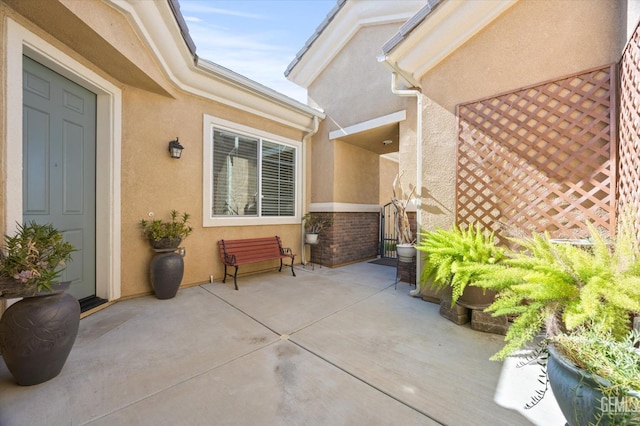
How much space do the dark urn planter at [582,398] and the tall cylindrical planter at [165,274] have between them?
4482 mm

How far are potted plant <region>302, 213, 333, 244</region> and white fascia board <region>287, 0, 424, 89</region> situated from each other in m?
4.05

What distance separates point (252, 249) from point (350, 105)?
4.14 metres

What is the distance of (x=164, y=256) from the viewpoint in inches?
159

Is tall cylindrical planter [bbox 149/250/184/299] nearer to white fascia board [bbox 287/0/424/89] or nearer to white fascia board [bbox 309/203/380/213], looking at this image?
white fascia board [bbox 309/203/380/213]

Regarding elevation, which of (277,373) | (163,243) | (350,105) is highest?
(350,105)

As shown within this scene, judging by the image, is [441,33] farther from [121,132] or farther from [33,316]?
[33,316]

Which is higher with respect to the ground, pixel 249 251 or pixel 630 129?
pixel 630 129

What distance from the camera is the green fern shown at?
1505mm

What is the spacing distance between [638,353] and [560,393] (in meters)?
0.44

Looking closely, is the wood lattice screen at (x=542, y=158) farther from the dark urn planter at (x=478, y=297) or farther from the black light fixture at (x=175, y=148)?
the black light fixture at (x=175, y=148)

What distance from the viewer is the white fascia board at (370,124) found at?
5.11 metres

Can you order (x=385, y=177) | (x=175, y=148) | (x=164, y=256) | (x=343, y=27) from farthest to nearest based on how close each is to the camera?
(x=385, y=177)
(x=343, y=27)
(x=175, y=148)
(x=164, y=256)

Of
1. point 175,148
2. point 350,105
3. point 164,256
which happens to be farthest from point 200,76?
point 350,105

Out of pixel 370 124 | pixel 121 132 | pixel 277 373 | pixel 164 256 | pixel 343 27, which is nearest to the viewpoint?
pixel 277 373
